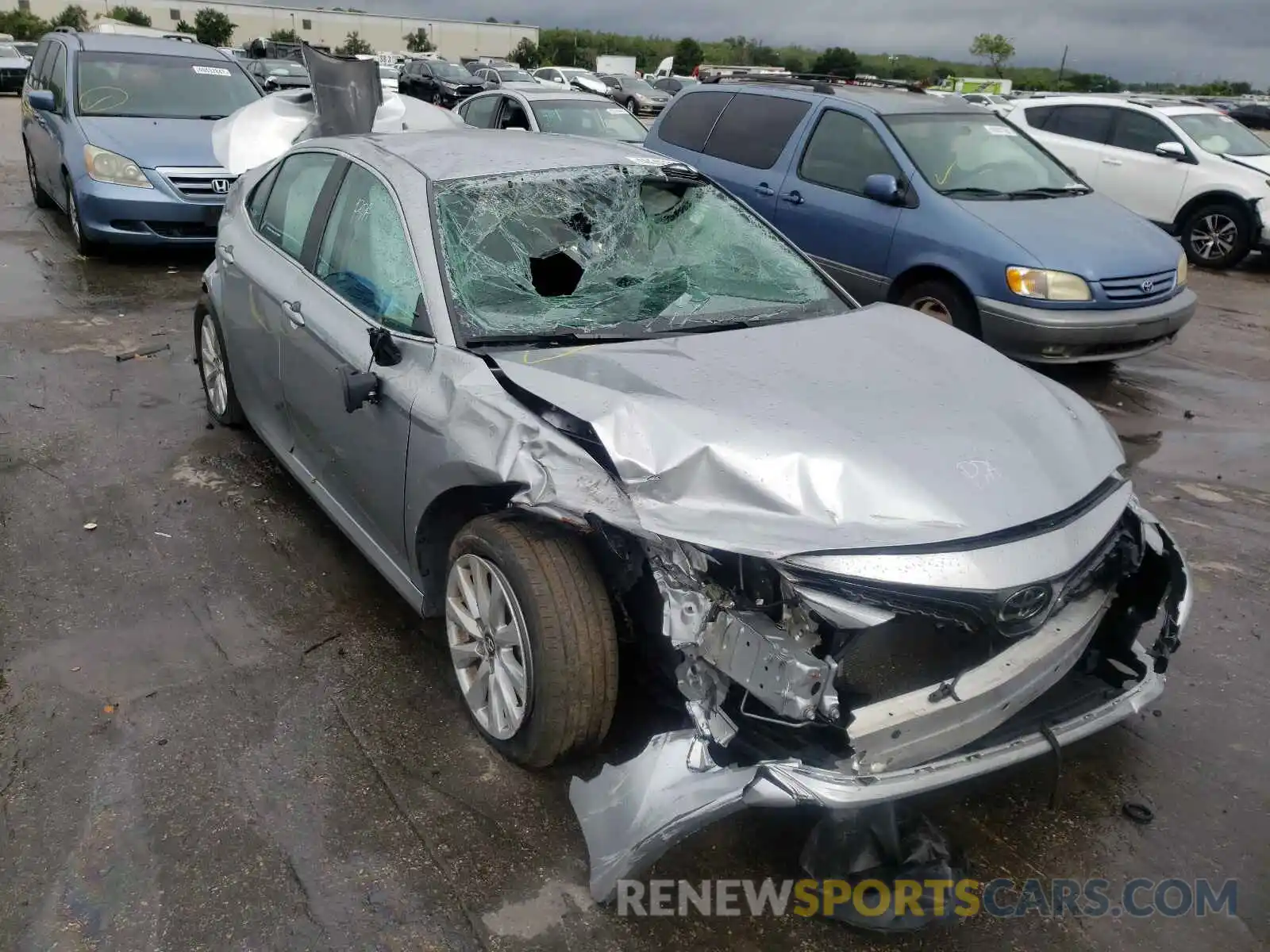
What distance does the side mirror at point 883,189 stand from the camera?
6.13m

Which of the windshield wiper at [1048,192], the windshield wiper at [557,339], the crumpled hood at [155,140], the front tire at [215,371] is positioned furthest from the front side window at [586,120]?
the windshield wiper at [557,339]

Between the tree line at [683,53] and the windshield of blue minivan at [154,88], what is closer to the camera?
the windshield of blue minivan at [154,88]

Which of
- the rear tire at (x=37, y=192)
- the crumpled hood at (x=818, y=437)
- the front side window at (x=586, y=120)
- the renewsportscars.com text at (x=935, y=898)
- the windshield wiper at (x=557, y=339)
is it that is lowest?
the renewsportscars.com text at (x=935, y=898)

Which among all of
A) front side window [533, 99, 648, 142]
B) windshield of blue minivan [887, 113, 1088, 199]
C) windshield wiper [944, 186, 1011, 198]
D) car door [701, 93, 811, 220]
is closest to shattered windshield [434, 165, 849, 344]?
windshield wiper [944, 186, 1011, 198]

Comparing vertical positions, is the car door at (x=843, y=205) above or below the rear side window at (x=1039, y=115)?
below

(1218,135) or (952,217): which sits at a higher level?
(1218,135)

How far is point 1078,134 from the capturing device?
1113 centimetres

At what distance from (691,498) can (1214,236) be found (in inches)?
426

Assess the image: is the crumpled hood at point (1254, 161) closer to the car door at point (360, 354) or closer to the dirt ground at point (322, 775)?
the dirt ground at point (322, 775)

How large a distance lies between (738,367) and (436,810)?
1530mm

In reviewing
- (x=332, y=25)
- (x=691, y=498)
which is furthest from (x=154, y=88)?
(x=332, y=25)

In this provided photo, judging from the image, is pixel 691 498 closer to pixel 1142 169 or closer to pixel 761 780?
pixel 761 780

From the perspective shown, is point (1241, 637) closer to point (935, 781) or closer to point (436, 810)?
point (935, 781)

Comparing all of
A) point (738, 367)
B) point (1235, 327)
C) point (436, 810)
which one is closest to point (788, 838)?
point (436, 810)
